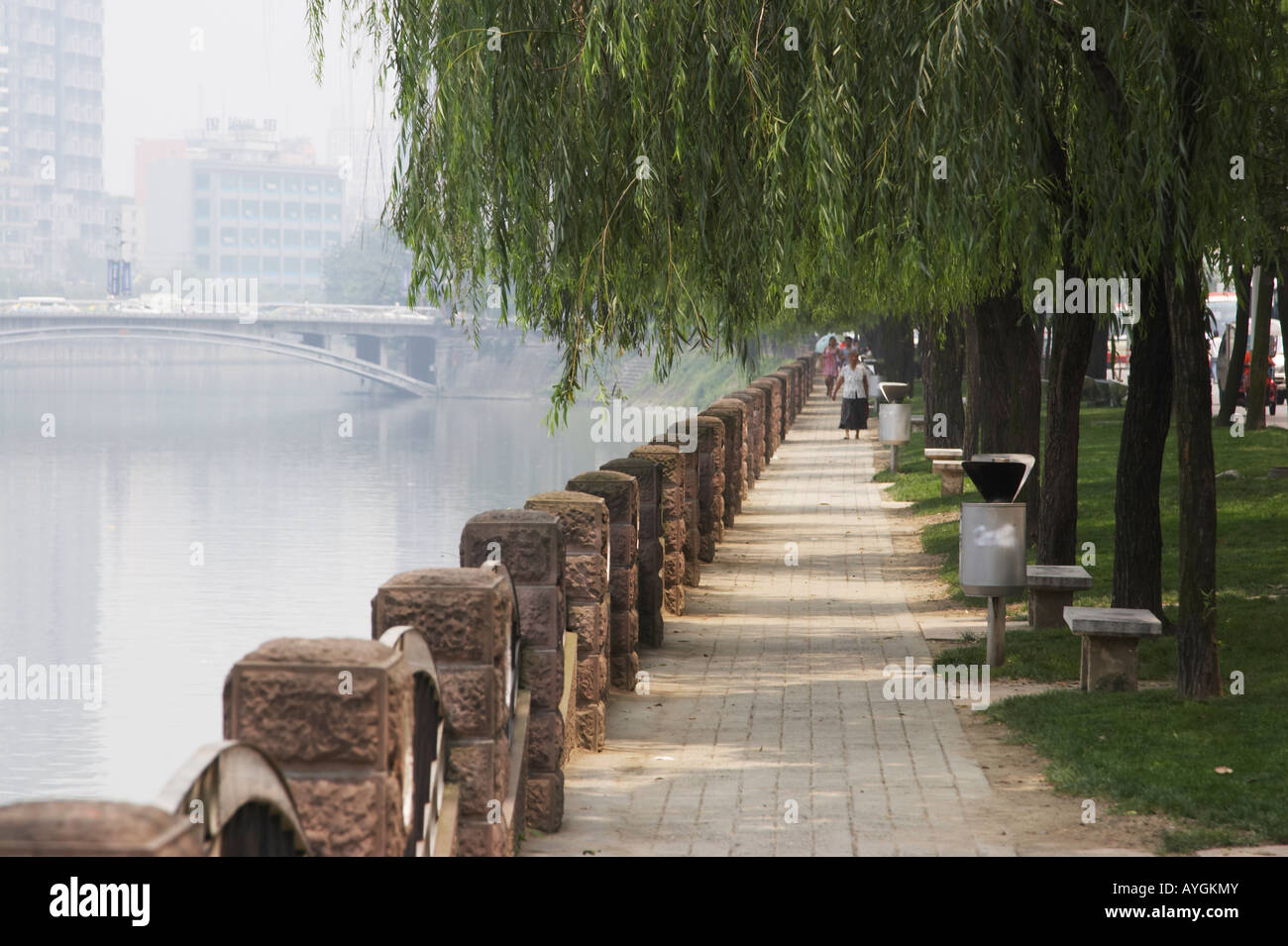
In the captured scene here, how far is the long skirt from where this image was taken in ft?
123

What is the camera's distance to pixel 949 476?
2338cm

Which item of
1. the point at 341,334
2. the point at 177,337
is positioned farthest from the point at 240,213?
the point at 177,337

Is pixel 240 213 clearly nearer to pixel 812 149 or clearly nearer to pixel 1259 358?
pixel 1259 358

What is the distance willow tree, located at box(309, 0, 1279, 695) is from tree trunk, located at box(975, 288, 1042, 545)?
5.18 metres

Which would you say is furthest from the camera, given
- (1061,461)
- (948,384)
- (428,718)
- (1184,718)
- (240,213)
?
(240,213)

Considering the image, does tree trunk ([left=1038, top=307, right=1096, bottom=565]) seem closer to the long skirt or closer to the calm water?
the calm water

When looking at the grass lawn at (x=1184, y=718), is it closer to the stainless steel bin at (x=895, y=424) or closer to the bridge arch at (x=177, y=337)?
the stainless steel bin at (x=895, y=424)

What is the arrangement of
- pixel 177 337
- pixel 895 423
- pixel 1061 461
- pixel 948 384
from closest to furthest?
pixel 1061 461
pixel 948 384
pixel 895 423
pixel 177 337

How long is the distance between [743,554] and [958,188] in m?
10.4

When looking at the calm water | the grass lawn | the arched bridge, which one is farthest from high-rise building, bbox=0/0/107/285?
the grass lawn

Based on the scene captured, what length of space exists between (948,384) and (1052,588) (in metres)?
15.5

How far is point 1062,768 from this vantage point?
8305 millimetres

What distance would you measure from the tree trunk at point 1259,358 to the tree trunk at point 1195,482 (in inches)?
797

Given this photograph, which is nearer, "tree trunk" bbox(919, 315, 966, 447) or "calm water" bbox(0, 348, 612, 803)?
"calm water" bbox(0, 348, 612, 803)
